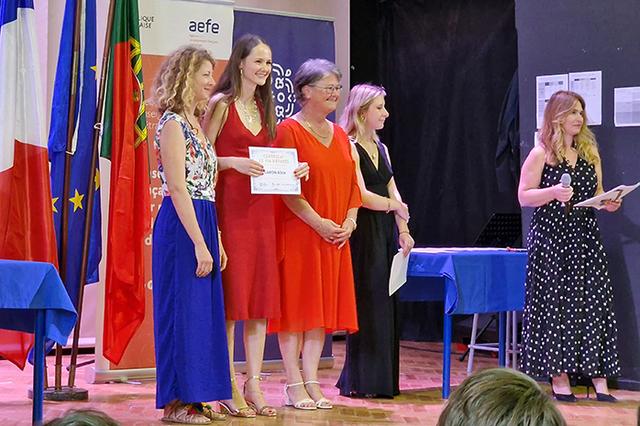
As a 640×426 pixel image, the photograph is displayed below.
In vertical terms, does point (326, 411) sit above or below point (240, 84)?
below

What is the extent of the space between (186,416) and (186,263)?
667 mm

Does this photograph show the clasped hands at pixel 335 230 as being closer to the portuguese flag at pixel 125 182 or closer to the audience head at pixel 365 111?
the audience head at pixel 365 111

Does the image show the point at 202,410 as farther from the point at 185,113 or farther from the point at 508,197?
the point at 508,197

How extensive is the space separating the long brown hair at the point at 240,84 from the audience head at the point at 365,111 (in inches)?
28.4

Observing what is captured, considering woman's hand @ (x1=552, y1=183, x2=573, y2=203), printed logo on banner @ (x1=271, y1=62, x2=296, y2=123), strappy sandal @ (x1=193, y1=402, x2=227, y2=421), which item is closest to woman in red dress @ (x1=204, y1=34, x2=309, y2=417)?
strappy sandal @ (x1=193, y1=402, x2=227, y2=421)

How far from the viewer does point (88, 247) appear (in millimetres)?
5289

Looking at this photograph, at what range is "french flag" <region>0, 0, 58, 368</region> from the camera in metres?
4.89

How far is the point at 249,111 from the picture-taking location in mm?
4812

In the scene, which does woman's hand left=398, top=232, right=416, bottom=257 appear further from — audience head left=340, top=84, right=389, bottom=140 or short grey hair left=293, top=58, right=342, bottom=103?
short grey hair left=293, top=58, right=342, bottom=103

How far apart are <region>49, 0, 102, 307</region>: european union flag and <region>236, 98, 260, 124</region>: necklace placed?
0.93 m

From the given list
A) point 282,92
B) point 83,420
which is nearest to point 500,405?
point 83,420

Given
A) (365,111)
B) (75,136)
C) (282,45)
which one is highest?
(282,45)

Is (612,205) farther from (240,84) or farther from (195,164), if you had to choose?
(195,164)

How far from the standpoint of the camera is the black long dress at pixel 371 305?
17.6 ft
